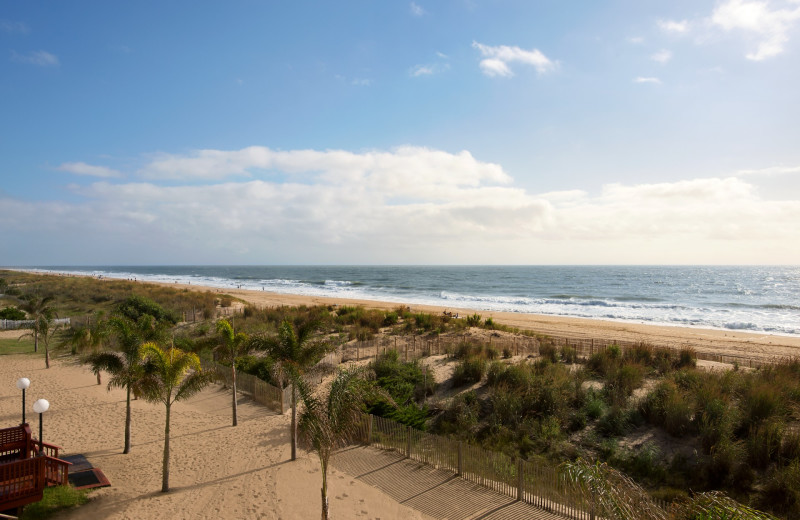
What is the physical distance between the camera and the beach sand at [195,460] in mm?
10055

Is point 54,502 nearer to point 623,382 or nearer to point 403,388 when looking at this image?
point 403,388

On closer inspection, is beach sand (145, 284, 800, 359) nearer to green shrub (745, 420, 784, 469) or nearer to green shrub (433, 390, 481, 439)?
green shrub (745, 420, 784, 469)

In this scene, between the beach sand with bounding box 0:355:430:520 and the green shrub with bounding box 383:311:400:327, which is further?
the green shrub with bounding box 383:311:400:327

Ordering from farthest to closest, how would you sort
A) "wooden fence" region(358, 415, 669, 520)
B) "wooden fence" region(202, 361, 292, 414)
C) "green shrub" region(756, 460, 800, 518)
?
"wooden fence" region(202, 361, 292, 414) < "wooden fence" region(358, 415, 669, 520) < "green shrub" region(756, 460, 800, 518)

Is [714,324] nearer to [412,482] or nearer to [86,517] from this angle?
[412,482]

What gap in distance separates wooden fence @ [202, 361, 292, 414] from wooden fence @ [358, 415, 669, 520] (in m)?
4.62

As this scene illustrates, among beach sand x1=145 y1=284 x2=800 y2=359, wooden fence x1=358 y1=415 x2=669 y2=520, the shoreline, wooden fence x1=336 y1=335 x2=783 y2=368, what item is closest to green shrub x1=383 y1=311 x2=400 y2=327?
wooden fence x1=336 y1=335 x2=783 y2=368

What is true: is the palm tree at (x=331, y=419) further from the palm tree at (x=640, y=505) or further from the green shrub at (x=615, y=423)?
the green shrub at (x=615, y=423)

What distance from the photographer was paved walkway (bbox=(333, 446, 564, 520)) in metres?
9.94

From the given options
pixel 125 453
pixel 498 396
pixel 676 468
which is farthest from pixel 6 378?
pixel 676 468

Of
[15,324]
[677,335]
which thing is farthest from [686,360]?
[15,324]

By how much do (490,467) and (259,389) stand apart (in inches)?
418

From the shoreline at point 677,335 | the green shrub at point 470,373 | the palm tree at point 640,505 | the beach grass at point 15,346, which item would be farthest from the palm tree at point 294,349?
the shoreline at point 677,335

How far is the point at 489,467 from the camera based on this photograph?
37.0ft
